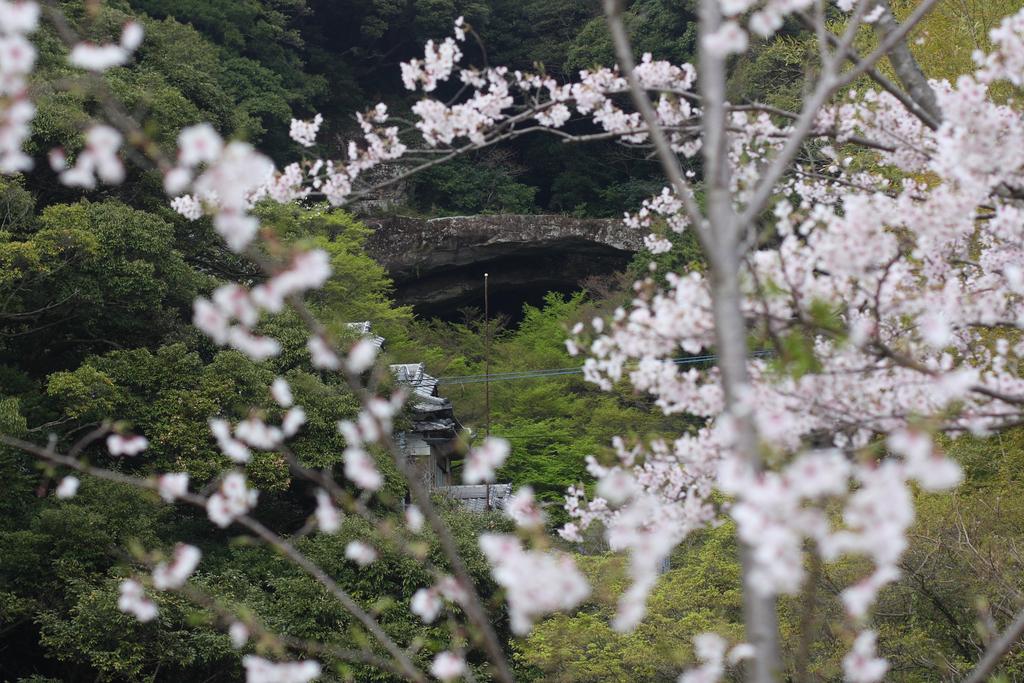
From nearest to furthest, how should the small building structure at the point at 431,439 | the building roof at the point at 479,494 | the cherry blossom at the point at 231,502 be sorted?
the cherry blossom at the point at 231,502 < the small building structure at the point at 431,439 < the building roof at the point at 479,494

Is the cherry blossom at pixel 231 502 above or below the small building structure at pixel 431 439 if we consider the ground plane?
above

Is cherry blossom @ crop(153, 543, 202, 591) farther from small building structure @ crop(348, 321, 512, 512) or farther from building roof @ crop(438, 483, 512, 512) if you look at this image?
building roof @ crop(438, 483, 512, 512)

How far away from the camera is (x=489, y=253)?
23844 mm

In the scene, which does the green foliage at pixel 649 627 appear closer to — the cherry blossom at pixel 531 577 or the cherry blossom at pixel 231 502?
the cherry blossom at pixel 231 502

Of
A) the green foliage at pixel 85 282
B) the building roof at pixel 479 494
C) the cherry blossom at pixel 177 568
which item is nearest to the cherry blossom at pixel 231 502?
the cherry blossom at pixel 177 568

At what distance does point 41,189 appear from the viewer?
1137 centimetres

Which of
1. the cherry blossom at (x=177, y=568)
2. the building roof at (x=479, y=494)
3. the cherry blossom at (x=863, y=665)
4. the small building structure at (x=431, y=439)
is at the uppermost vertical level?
the cherry blossom at (x=863, y=665)

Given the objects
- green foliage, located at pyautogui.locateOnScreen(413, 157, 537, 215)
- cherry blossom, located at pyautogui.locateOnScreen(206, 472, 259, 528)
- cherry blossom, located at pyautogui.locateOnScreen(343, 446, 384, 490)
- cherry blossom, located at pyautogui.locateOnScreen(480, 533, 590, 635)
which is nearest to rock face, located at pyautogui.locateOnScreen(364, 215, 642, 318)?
green foliage, located at pyautogui.locateOnScreen(413, 157, 537, 215)

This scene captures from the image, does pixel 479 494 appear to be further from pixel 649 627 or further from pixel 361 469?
pixel 361 469

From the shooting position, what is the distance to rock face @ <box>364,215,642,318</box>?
23.2m

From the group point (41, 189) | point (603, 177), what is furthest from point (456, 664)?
point (603, 177)

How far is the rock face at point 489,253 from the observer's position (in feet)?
76.1

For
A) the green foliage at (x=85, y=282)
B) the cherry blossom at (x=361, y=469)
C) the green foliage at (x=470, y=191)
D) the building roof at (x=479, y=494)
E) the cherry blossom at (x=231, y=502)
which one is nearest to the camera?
the cherry blossom at (x=361, y=469)

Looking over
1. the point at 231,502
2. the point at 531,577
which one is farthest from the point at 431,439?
the point at 531,577
